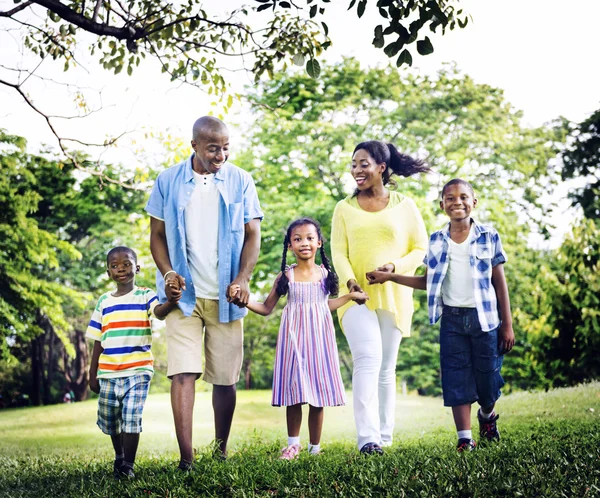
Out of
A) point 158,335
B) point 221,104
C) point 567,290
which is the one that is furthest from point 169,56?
point 158,335

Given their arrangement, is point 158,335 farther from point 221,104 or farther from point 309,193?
point 221,104

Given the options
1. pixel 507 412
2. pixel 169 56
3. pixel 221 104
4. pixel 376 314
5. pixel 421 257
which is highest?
pixel 169 56

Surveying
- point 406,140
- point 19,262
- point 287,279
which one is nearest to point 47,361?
point 19,262

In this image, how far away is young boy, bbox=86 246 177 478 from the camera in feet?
→ 18.0

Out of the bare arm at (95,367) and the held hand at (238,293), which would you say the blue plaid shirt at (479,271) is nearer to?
the held hand at (238,293)

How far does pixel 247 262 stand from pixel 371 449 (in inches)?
64.0

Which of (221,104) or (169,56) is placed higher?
(169,56)

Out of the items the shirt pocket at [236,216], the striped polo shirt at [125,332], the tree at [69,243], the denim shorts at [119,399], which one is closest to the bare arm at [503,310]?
the shirt pocket at [236,216]

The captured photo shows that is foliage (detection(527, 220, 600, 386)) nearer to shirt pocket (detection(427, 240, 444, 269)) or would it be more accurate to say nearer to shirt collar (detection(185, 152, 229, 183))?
shirt pocket (detection(427, 240, 444, 269))

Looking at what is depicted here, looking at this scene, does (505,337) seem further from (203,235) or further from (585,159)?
(585,159)

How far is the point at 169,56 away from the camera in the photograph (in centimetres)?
859

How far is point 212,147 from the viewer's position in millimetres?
5129

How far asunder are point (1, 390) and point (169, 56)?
14552 millimetres

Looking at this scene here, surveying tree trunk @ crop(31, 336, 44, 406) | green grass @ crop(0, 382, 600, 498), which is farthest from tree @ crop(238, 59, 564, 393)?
green grass @ crop(0, 382, 600, 498)
